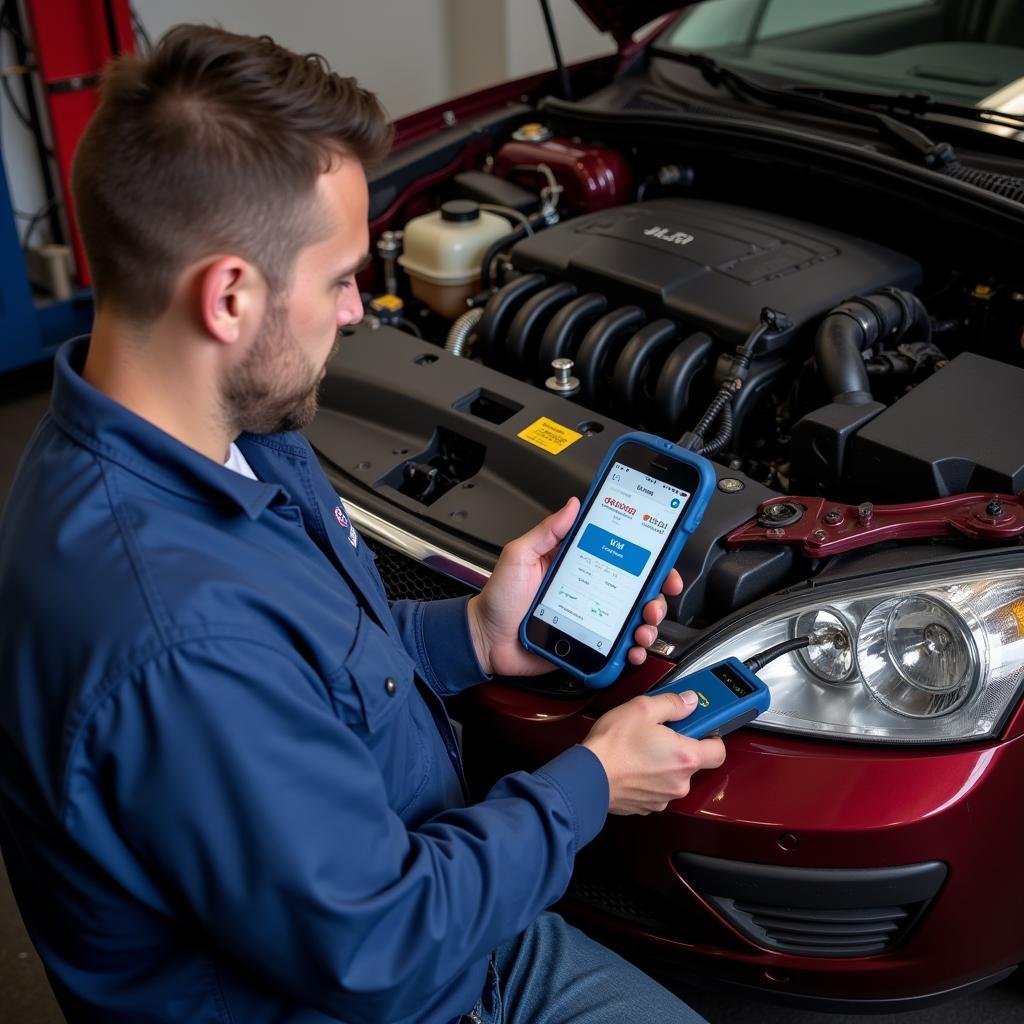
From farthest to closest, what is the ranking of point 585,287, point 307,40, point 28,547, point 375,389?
1. point 307,40
2. point 585,287
3. point 375,389
4. point 28,547

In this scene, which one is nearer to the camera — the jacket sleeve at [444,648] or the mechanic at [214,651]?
the mechanic at [214,651]

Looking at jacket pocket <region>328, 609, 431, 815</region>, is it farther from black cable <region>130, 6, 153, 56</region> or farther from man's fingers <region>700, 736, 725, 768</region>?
black cable <region>130, 6, 153, 56</region>

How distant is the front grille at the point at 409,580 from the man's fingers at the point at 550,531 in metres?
0.14

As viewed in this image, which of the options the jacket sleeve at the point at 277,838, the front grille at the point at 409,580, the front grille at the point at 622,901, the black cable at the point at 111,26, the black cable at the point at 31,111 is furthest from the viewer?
the black cable at the point at 31,111

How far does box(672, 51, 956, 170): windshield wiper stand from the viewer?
1.73m

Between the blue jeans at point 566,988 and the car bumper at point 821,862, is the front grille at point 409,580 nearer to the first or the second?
the car bumper at point 821,862

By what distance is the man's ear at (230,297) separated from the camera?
2.76ft

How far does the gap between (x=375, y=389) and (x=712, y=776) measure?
0.73 m

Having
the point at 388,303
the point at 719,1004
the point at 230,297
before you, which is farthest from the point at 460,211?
the point at 719,1004

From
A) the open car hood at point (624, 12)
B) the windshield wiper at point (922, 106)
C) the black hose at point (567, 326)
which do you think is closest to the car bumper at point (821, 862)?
the black hose at point (567, 326)

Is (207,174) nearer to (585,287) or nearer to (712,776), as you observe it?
(712,776)

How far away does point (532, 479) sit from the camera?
1.44m

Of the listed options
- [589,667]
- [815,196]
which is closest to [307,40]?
[815,196]

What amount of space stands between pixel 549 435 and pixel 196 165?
2.29 feet
